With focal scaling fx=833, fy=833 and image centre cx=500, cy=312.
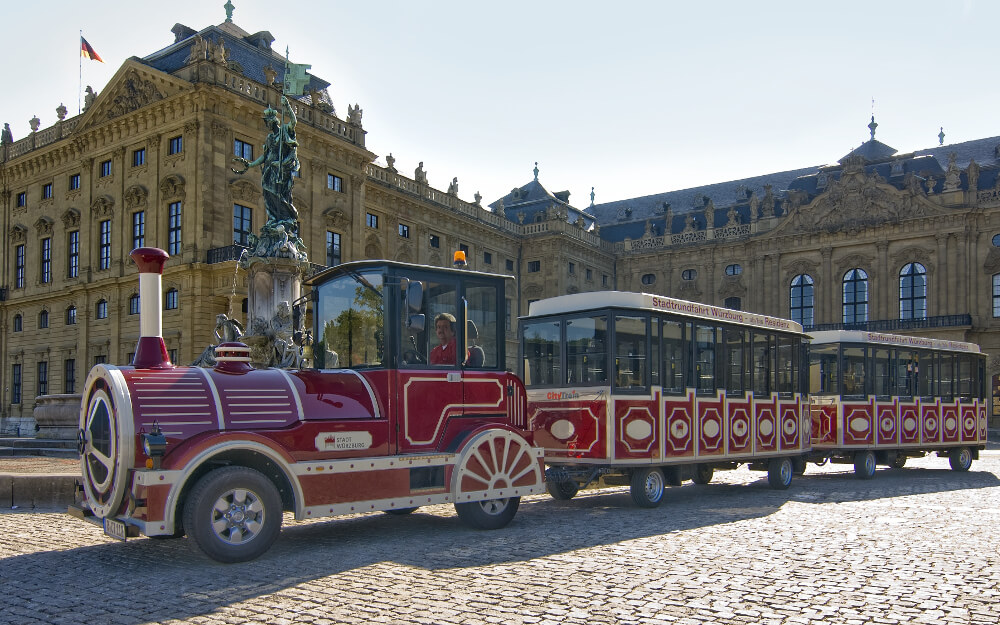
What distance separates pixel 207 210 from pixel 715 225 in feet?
131

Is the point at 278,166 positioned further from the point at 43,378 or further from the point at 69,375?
the point at 43,378

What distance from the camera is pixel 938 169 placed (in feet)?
173

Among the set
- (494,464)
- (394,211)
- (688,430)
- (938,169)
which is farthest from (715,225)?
(494,464)

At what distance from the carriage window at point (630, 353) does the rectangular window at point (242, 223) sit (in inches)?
943

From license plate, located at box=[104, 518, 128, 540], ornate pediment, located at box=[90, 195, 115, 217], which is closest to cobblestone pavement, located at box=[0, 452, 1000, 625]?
license plate, located at box=[104, 518, 128, 540]

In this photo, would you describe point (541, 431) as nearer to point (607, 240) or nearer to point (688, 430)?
point (688, 430)

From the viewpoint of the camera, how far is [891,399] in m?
19.4

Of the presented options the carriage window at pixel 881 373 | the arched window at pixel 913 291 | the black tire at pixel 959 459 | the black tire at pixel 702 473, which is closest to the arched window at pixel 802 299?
the arched window at pixel 913 291

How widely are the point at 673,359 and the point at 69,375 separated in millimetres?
33441

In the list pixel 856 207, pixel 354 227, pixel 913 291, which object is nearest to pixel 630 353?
pixel 354 227

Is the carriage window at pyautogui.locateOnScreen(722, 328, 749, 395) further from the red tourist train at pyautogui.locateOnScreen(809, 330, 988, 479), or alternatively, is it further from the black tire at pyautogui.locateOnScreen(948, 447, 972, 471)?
the black tire at pyautogui.locateOnScreen(948, 447, 972, 471)

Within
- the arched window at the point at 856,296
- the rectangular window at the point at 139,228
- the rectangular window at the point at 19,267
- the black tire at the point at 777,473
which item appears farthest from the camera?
the arched window at the point at 856,296

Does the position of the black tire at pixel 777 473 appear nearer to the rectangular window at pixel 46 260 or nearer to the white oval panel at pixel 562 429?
the white oval panel at pixel 562 429

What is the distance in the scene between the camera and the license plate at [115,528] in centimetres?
758
